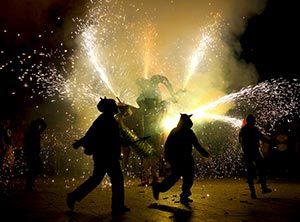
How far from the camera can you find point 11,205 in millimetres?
8141

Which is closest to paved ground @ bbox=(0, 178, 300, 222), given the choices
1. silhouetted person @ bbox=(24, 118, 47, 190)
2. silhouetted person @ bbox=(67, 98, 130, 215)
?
silhouetted person @ bbox=(67, 98, 130, 215)

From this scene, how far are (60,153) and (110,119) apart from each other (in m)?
14.4

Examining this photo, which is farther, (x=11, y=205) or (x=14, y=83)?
(x=14, y=83)

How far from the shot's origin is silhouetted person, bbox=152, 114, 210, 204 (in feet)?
28.5

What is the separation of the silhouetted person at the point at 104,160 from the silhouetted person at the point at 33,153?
160 inches

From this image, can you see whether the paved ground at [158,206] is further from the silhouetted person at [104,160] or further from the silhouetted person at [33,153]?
the silhouetted person at [33,153]

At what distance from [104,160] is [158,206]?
53.9 inches

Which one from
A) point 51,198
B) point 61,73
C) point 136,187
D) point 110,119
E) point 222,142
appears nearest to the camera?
point 110,119

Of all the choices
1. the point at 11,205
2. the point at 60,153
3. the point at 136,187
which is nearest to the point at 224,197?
the point at 136,187

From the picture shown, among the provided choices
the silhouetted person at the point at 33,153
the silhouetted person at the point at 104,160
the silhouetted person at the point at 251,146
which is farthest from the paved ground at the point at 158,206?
the silhouetted person at the point at 251,146

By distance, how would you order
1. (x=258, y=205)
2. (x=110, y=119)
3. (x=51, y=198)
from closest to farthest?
(x=110, y=119) < (x=258, y=205) < (x=51, y=198)

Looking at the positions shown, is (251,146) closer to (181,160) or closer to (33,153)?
(181,160)

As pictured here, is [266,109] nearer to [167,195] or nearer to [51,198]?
[167,195]

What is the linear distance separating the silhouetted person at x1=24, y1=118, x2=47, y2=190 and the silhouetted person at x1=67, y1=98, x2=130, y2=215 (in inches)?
160
